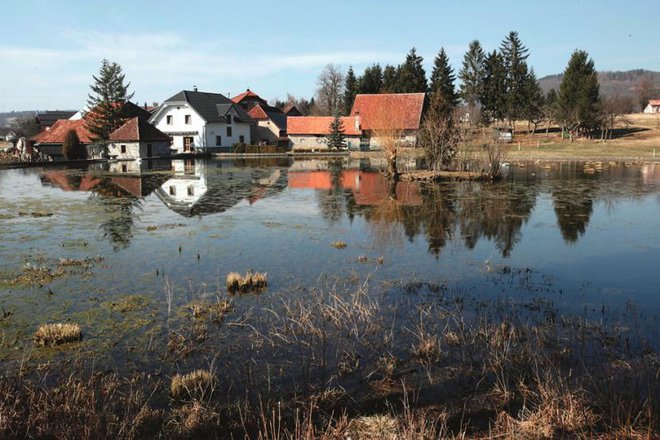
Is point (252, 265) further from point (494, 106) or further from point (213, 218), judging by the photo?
point (494, 106)

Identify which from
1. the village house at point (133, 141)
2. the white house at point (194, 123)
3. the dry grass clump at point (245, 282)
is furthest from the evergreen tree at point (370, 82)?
the dry grass clump at point (245, 282)

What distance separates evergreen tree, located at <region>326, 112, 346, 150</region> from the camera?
59312 millimetres

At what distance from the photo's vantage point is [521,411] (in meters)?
5.46

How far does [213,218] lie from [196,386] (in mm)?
12248

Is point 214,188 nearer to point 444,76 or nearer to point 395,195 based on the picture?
point 395,195

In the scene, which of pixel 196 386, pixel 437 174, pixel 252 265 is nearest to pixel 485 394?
pixel 196 386

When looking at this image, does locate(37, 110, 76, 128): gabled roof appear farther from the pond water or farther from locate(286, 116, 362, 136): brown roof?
the pond water

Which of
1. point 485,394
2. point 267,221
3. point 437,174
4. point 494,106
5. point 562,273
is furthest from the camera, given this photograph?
point 494,106

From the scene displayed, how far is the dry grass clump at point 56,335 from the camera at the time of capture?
7586mm

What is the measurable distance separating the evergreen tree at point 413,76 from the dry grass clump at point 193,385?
6969cm

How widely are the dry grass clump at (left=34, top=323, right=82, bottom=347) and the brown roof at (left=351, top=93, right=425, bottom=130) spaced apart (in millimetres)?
54164

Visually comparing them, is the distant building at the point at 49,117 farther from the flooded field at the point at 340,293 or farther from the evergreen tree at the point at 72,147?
the flooded field at the point at 340,293

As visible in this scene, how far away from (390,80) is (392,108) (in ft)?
51.4

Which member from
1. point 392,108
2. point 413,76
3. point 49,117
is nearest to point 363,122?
point 392,108
